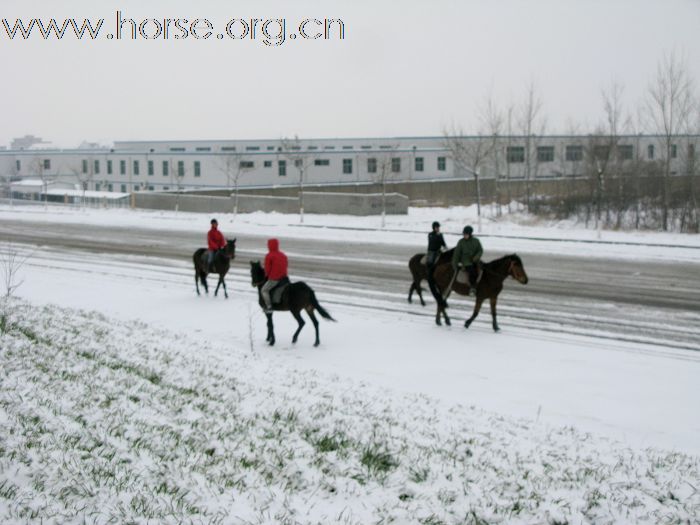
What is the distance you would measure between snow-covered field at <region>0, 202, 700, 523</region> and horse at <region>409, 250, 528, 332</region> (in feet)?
1.74

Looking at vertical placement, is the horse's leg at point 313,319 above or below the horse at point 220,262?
below

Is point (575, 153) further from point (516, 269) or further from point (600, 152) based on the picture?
point (516, 269)

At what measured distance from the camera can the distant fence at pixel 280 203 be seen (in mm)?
49375

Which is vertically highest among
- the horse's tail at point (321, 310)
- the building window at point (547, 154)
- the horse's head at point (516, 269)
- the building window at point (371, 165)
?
the building window at point (547, 154)

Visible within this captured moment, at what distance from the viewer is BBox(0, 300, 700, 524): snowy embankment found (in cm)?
605

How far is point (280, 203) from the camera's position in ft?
174

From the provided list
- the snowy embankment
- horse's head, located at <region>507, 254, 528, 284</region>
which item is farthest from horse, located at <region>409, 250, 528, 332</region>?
the snowy embankment

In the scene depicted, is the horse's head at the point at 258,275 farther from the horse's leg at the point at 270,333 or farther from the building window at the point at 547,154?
the building window at the point at 547,154

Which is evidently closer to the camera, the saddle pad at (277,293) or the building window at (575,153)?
the saddle pad at (277,293)

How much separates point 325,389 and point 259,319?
20.6 feet

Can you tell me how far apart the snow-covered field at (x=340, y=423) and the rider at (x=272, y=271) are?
3.24 feet

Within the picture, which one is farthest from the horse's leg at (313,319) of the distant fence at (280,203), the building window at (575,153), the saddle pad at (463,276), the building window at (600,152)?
the building window at (575,153)

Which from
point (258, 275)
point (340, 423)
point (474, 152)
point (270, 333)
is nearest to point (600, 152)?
point (474, 152)

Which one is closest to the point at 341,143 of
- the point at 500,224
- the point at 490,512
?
the point at 500,224
